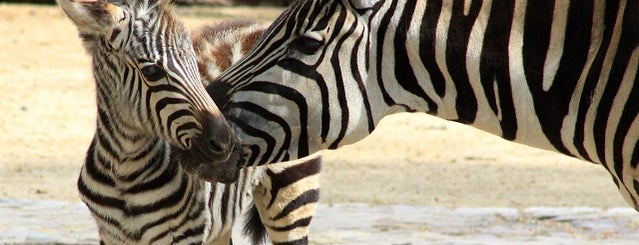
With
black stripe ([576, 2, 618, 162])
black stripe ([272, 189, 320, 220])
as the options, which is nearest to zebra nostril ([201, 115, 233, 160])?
black stripe ([576, 2, 618, 162])

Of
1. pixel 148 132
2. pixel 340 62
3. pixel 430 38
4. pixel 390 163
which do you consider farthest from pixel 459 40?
pixel 390 163

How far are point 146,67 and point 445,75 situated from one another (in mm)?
1578

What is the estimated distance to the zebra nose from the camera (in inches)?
147

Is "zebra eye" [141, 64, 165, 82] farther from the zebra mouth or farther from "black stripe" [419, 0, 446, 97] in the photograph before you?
"black stripe" [419, 0, 446, 97]

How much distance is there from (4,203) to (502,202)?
360cm

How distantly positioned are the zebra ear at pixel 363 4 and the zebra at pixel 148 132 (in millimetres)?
899

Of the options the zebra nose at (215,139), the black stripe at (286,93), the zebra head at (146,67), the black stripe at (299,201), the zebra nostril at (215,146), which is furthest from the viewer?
the black stripe at (299,201)

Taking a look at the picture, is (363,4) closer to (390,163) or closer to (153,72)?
(153,72)

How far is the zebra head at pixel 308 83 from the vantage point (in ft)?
10.7

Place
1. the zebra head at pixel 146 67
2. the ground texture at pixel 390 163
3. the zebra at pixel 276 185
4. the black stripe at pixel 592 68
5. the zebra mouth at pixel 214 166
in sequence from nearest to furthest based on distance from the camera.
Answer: the black stripe at pixel 592 68
the zebra mouth at pixel 214 166
the zebra head at pixel 146 67
the zebra at pixel 276 185
the ground texture at pixel 390 163

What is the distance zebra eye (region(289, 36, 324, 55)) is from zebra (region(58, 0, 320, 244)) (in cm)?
76

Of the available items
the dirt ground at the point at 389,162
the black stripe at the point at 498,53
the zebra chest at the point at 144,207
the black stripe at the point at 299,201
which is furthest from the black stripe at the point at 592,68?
the dirt ground at the point at 389,162

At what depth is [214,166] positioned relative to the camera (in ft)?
11.7

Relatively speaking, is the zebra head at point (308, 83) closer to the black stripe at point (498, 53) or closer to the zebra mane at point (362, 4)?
the zebra mane at point (362, 4)
